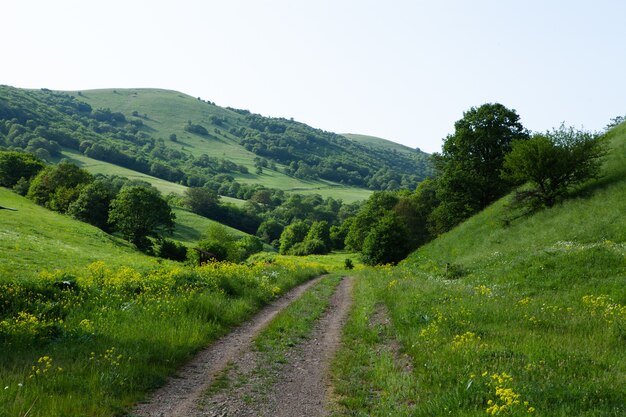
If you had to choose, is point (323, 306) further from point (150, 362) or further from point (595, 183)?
point (595, 183)

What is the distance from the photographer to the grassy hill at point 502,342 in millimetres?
6496

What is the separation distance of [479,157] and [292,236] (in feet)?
A: 282

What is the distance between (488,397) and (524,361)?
2073 millimetres

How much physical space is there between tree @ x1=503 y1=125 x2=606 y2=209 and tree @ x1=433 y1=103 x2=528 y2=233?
1202 centimetres

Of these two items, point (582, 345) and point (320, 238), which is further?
point (320, 238)

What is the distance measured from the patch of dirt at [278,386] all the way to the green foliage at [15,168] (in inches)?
3801

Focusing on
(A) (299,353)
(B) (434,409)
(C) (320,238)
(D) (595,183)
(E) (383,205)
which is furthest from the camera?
(C) (320,238)

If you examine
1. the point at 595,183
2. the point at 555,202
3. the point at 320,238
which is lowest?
the point at 320,238

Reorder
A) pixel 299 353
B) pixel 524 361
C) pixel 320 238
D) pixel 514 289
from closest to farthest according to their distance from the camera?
1. pixel 524 361
2. pixel 299 353
3. pixel 514 289
4. pixel 320 238

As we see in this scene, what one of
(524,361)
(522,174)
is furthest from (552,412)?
(522,174)

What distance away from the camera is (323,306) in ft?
63.1

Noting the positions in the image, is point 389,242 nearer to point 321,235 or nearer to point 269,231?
point 321,235

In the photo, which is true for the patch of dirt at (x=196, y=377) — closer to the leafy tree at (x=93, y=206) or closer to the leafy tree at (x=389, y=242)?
the leafy tree at (x=389, y=242)

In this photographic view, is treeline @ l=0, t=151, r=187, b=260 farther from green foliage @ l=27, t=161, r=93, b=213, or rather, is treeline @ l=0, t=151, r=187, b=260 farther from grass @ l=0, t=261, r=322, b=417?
grass @ l=0, t=261, r=322, b=417
